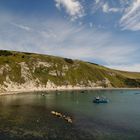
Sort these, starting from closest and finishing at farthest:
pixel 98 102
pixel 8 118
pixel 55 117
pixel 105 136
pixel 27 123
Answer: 1. pixel 105 136
2. pixel 27 123
3. pixel 8 118
4. pixel 55 117
5. pixel 98 102

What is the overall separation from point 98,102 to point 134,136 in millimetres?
90266

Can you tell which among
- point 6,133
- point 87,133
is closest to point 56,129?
point 87,133

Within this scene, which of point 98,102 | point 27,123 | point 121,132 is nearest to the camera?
point 121,132

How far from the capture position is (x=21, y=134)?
205ft

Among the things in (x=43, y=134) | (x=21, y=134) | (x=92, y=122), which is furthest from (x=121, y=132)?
(x=21, y=134)

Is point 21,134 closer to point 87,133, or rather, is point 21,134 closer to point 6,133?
point 6,133

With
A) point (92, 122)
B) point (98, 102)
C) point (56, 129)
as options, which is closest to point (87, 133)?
point (56, 129)

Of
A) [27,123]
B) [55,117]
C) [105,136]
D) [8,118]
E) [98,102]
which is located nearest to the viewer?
[105,136]

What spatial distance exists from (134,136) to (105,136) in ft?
25.2

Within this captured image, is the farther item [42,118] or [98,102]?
[98,102]

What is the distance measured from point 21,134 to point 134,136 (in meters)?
29.6

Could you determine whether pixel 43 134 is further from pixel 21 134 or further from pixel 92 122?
pixel 92 122

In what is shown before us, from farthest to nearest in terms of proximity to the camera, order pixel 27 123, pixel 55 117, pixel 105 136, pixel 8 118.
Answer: pixel 55 117
pixel 8 118
pixel 27 123
pixel 105 136

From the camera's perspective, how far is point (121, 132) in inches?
2601
